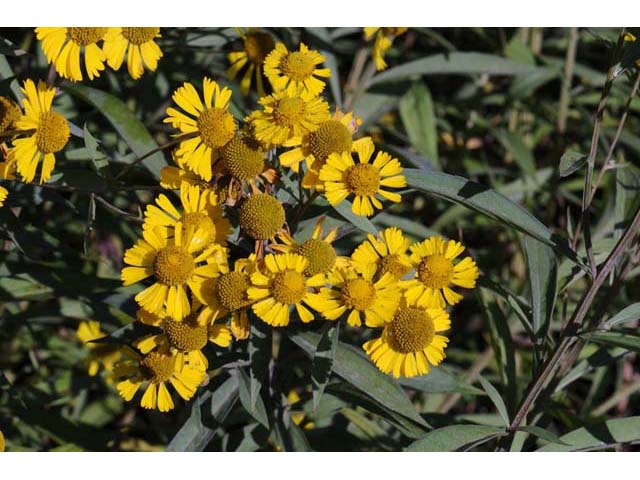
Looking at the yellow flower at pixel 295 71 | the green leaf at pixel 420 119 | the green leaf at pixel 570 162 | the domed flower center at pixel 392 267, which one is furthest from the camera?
the green leaf at pixel 420 119

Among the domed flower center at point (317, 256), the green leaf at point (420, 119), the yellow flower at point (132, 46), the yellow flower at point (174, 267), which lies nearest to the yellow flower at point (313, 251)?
the domed flower center at point (317, 256)

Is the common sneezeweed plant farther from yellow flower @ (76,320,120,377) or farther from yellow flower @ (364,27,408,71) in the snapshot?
yellow flower @ (76,320,120,377)

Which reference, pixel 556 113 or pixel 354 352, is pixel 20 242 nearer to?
pixel 354 352

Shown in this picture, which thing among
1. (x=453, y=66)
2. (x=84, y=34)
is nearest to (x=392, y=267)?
(x=84, y=34)

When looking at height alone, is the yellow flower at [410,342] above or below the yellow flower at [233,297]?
below

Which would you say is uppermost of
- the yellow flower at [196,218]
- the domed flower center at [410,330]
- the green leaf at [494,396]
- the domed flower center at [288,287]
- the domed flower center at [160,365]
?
the yellow flower at [196,218]

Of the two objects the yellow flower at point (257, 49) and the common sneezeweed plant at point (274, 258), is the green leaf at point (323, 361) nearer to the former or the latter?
the common sneezeweed plant at point (274, 258)

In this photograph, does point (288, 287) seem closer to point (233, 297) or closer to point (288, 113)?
point (233, 297)

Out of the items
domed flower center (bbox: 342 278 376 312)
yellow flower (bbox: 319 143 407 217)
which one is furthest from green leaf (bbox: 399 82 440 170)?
domed flower center (bbox: 342 278 376 312)
